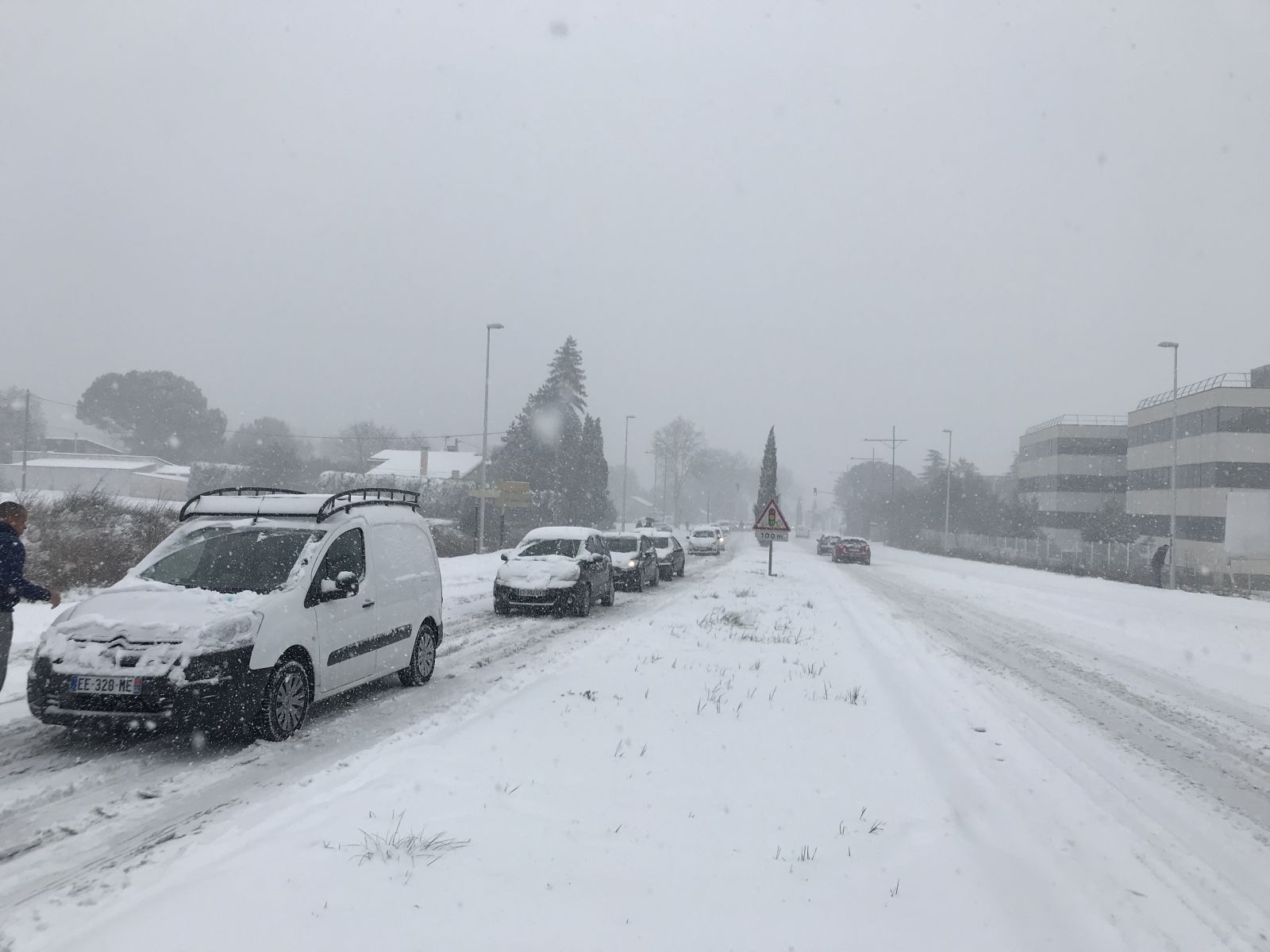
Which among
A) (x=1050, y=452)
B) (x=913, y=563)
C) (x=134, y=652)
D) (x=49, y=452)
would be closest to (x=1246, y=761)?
(x=134, y=652)

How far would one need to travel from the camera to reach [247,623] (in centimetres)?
629

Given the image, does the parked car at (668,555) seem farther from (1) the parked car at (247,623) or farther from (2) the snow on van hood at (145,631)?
(2) the snow on van hood at (145,631)

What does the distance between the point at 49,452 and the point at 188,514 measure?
80.6 m

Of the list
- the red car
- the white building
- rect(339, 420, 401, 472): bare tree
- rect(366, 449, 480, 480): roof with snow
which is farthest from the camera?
rect(339, 420, 401, 472): bare tree

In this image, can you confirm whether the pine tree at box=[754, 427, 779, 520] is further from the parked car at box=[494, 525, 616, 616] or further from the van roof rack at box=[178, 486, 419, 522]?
the van roof rack at box=[178, 486, 419, 522]

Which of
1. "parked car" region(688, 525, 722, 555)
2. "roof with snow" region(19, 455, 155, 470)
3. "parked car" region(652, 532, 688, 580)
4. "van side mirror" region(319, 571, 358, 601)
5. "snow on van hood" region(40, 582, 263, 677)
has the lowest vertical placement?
"parked car" region(688, 525, 722, 555)

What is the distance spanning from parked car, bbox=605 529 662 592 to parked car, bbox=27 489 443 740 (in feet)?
43.6

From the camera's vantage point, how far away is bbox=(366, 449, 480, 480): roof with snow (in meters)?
75.8

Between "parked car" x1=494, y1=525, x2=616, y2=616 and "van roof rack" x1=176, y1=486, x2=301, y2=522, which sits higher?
"van roof rack" x1=176, y1=486, x2=301, y2=522

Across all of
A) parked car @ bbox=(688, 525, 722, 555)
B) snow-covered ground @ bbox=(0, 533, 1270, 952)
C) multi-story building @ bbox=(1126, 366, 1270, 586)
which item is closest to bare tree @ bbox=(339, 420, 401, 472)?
parked car @ bbox=(688, 525, 722, 555)

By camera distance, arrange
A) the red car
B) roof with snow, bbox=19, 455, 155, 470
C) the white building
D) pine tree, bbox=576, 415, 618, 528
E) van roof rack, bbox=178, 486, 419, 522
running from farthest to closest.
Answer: pine tree, bbox=576, 415, 618, 528, roof with snow, bbox=19, 455, 155, 470, the white building, the red car, van roof rack, bbox=178, 486, 419, 522

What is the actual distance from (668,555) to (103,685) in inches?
888

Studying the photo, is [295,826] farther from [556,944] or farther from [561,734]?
[561,734]

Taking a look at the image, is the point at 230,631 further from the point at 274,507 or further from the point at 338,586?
the point at 274,507
